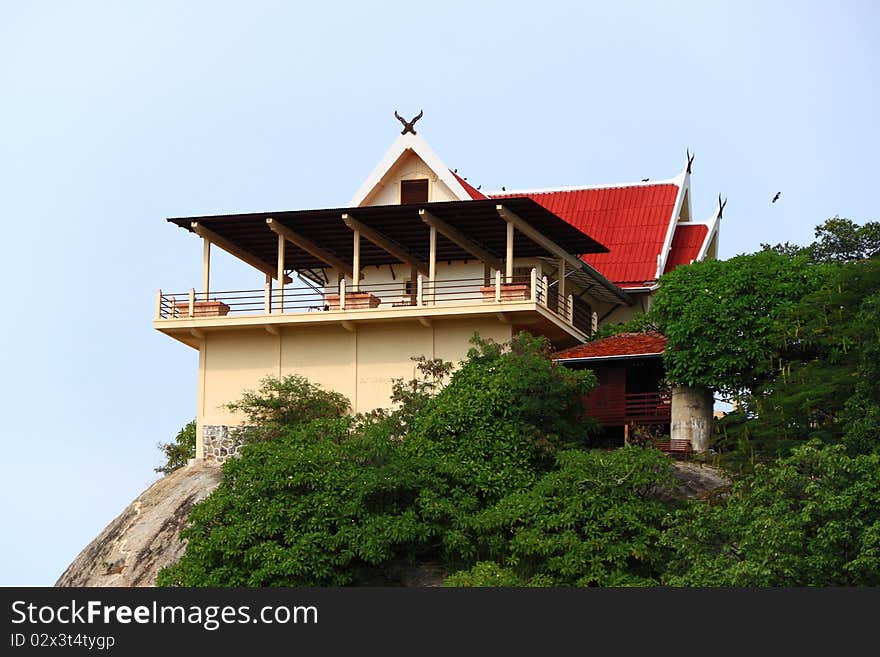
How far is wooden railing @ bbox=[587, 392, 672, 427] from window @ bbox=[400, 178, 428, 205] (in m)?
7.57

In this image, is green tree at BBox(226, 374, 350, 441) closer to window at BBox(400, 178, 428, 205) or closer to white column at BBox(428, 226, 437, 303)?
white column at BBox(428, 226, 437, 303)

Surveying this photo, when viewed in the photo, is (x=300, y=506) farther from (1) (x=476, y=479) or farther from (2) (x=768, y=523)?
(2) (x=768, y=523)

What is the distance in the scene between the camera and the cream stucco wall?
4197cm

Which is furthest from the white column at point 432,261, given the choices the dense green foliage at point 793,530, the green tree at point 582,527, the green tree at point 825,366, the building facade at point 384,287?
the dense green foliage at point 793,530

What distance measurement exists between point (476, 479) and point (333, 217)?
8.90 metres

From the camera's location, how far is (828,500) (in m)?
30.4

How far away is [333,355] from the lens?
42.7 m

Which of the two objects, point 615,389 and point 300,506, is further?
point 615,389

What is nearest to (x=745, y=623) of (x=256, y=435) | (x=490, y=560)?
(x=490, y=560)

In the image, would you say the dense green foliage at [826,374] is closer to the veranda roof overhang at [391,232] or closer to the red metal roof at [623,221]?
the veranda roof overhang at [391,232]

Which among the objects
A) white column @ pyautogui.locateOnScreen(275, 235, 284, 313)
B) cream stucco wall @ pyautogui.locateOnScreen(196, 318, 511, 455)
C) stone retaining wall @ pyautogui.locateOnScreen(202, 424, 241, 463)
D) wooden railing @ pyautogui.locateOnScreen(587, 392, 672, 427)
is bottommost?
stone retaining wall @ pyautogui.locateOnScreen(202, 424, 241, 463)

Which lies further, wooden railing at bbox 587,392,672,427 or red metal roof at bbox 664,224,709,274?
red metal roof at bbox 664,224,709,274

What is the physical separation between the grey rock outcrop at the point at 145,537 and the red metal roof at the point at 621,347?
850 cm

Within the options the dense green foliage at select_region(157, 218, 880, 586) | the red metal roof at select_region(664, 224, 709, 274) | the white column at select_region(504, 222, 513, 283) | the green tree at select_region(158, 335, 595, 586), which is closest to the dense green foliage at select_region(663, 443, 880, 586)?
the dense green foliage at select_region(157, 218, 880, 586)
